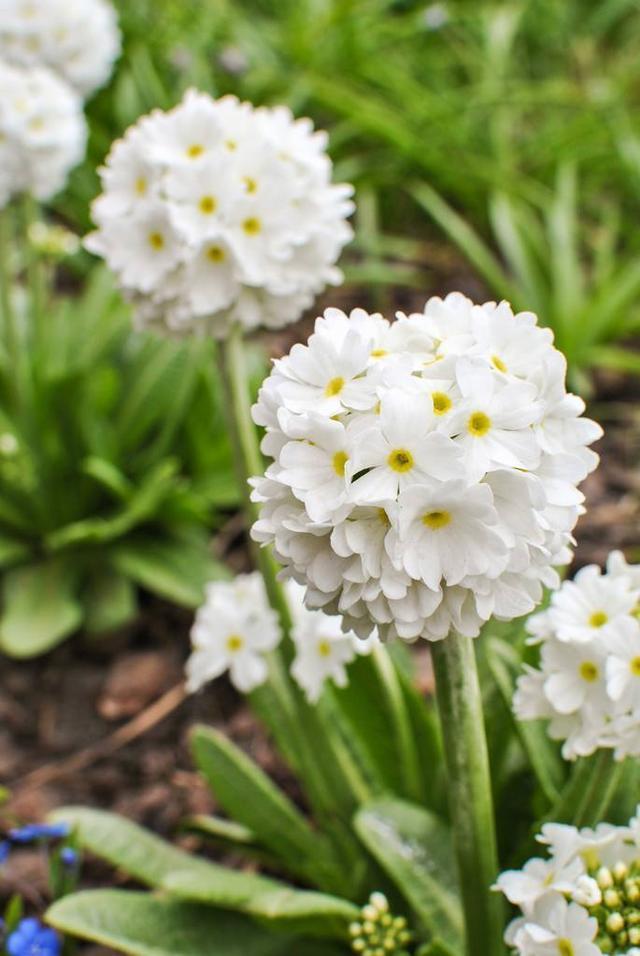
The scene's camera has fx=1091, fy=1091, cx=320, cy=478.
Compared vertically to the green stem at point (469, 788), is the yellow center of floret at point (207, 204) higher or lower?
higher

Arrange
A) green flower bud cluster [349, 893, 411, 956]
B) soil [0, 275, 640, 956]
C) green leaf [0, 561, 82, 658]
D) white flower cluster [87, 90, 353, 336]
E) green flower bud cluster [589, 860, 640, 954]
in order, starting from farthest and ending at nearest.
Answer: green leaf [0, 561, 82, 658], soil [0, 275, 640, 956], white flower cluster [87, 90, 353, 336], green flower bud cluster [349, 893, 411, 956], green flower bud cluster [589, 860, 640, 954]

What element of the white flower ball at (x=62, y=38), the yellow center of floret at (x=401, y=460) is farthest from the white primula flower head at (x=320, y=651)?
Result: the white flower ball at (x=62, y=38)

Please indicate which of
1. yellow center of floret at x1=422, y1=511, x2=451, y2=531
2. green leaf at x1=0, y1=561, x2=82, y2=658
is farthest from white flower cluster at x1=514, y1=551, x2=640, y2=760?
green leaf at x1=0, y1=561, x2=82, y2=658

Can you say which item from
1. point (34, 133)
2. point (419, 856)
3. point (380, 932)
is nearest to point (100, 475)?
point (34, 133)

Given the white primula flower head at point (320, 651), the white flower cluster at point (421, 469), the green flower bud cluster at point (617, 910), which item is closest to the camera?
the white flower cluster at point (421, 469)

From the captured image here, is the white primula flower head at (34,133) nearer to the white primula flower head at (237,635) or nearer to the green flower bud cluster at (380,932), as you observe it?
the white primula flower head at (237,635)

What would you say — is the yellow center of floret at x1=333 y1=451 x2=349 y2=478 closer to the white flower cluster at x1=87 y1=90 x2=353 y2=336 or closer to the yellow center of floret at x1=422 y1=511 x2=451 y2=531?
the yellow center of floret at x1=422 y1=511 x2=451 y2=531

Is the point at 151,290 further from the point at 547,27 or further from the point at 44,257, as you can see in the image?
the point at 547,27
